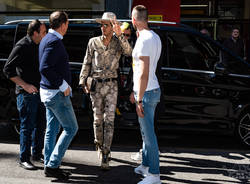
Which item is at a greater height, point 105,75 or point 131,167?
point 105,75

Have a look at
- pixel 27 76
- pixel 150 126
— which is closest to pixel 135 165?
pixel 150 126

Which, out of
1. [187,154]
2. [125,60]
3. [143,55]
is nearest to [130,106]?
[125,60]

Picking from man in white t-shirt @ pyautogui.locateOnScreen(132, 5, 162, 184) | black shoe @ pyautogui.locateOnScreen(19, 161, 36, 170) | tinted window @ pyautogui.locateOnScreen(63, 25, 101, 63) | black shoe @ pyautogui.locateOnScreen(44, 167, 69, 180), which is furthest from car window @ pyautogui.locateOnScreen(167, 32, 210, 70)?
black shoe @ pyautogui.locateOnScreen(19, 161, 36, 170)

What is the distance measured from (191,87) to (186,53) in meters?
0.52

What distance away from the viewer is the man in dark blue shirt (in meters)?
4.27

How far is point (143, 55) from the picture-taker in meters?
4.04

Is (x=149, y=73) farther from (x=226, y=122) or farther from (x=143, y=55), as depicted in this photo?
(x=226, y=122)

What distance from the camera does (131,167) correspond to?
5.13m

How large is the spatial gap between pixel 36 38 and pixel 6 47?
150 cm

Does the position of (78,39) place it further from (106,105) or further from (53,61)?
(53,61)

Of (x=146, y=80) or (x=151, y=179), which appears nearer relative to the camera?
(x=146, y=80)

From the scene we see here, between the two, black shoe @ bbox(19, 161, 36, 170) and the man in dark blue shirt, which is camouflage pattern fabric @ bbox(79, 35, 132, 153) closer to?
the man in dark blue shirt

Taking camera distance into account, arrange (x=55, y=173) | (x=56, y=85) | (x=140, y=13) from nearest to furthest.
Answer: (x=140, y=13) < (x=56, y=85) < (x=55, y=173)

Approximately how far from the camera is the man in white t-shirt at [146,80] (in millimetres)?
4051
